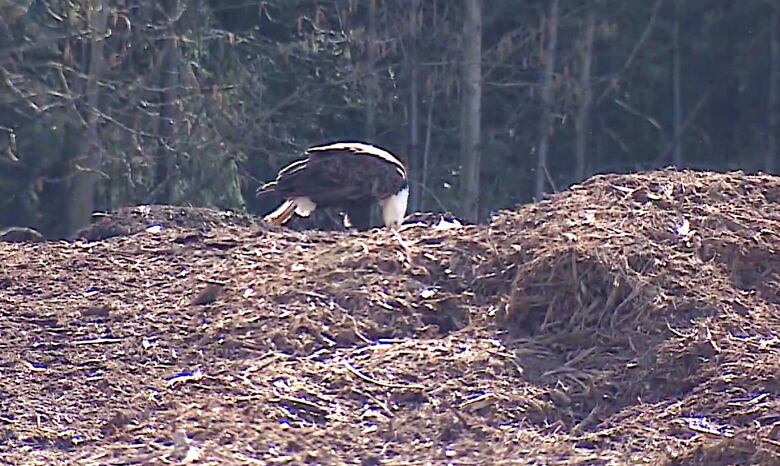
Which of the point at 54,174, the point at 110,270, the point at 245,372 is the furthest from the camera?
the point at 54,174

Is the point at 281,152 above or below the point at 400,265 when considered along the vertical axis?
below

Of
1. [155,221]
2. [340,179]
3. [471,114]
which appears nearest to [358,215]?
[340,179]

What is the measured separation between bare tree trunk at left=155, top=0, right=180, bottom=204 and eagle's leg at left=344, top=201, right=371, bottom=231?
1180 centimetres

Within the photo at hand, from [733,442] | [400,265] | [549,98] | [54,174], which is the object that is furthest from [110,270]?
[549,98]

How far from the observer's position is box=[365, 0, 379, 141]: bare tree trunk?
25.9m

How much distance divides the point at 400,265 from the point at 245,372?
1552 mm

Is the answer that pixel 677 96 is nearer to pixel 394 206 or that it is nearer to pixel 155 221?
pixel 394 206

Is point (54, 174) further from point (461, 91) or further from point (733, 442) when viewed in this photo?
point (733, 442)

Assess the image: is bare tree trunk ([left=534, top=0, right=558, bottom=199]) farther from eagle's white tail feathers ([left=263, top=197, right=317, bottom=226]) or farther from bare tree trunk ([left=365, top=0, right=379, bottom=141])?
eagle's white tail feathers ([left=263, top=197, right=317, bottom=226])

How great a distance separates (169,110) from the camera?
24.0 metres

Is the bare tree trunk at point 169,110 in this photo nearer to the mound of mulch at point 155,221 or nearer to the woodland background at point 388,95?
the woodland background at point 388,95

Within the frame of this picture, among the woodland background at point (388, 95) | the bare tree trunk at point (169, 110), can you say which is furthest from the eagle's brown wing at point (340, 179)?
the bare tree trunk at point (169, 110)

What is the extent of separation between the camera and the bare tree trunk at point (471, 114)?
80.9 feet

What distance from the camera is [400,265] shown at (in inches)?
312
